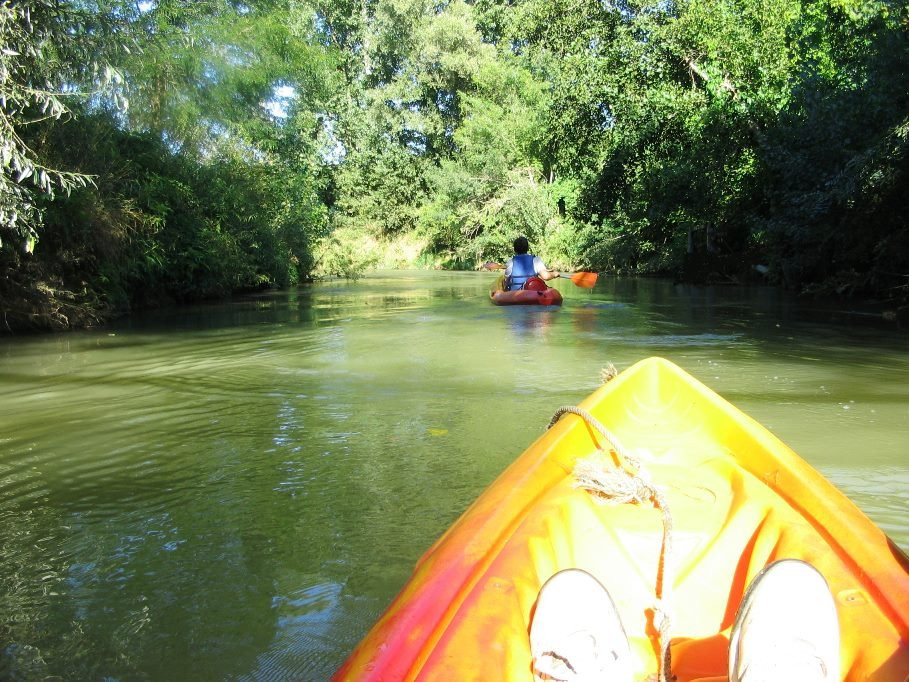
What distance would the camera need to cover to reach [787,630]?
1834mm

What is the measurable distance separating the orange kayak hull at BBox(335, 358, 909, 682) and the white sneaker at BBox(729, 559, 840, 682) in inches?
2.8

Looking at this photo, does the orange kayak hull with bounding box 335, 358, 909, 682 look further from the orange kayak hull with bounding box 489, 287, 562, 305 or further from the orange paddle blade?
the orange paddle blade

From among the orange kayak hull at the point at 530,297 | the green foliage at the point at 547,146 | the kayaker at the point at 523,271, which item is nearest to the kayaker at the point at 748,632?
the green foliage at the point at 547,146

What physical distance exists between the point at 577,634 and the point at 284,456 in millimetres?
3053

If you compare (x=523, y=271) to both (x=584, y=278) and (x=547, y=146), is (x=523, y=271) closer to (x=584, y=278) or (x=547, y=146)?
(x=584, y=278)

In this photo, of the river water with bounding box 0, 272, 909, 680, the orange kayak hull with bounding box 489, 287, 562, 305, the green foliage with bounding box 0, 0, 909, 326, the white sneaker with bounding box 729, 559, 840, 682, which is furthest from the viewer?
the orange kayak hull with bounding box 489, 287, 562, 305

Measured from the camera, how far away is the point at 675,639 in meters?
2.29

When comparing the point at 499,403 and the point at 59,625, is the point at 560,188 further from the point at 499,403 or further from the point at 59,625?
the point at 59,625

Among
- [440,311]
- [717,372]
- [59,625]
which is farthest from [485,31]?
[59,625]

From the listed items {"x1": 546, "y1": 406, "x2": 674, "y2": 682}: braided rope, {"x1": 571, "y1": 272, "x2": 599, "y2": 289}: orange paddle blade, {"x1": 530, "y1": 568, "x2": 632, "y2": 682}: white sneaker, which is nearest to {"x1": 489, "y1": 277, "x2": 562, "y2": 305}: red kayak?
{"x1": 571, "y1": 272, "x2": 599, "y2": 289}: orange paddle blade

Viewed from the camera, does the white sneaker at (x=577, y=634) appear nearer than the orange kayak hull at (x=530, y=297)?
Yes

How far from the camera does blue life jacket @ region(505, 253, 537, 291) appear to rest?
13203mm

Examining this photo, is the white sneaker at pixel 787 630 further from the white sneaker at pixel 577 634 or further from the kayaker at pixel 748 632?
the white sneaker at pixel 577 634

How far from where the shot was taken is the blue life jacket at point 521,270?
13.2 metres
